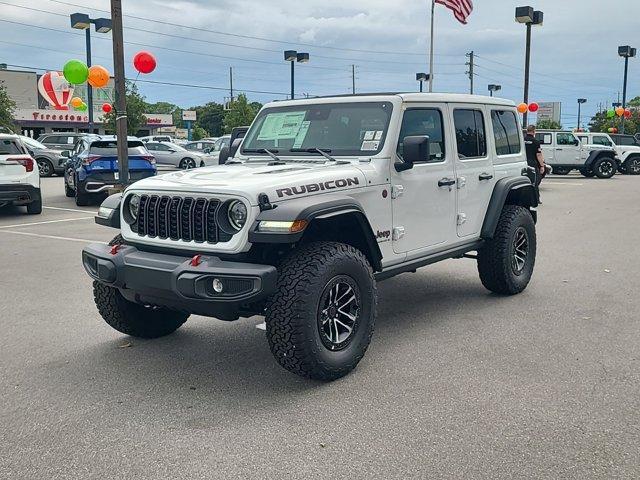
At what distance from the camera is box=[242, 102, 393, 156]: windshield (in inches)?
197

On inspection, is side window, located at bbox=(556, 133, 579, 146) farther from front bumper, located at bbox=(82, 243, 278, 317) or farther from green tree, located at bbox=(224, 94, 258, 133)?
green tree, located at bbox=(224, 94, 258, 133)

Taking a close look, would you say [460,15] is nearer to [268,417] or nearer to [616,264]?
[616,264]

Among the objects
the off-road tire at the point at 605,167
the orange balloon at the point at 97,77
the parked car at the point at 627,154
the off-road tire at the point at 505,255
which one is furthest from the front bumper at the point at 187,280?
the parked car at the point at 627,154

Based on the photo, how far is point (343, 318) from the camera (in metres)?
4.36

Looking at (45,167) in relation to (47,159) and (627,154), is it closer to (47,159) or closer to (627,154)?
(47,159)

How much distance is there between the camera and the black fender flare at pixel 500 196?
6031 mm

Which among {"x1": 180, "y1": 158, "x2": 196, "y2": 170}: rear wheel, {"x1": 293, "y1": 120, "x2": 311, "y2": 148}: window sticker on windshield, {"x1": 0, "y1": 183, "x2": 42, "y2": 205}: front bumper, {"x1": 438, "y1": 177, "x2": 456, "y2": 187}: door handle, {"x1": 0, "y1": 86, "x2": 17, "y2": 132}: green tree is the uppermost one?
{"x1": 0, "y1": 86, "x2": 17, "y2": 132}: green tree

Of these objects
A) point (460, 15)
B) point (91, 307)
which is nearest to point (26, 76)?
point (460, 15)

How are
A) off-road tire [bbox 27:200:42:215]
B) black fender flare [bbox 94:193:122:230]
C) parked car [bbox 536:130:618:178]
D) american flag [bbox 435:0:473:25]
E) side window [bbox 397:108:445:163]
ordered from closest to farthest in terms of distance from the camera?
1. black fender flare [bbox 94:193:122:230]
2. side window [bbox 397:108:445:163]
3. off-road tire [bbox 27:200:42:215]
4. american flag [bbox 435:0:473:25]
5. parked car [bbox 536:130:618:178]

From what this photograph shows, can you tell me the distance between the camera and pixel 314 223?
14.2ft

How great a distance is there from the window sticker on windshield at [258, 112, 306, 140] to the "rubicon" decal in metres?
1.06

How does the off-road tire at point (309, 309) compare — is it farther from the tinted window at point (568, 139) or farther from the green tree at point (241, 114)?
the green tree at point (241, 114)

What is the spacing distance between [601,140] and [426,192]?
22.6 m

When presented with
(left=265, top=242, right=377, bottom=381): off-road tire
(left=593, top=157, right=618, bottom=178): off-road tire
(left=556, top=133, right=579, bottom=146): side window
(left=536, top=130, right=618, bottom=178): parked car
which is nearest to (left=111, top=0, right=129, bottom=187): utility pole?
(left=265, top=242, right=377, bottom=381): off-road tire
